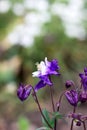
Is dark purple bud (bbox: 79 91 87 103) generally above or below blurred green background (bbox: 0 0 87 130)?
below

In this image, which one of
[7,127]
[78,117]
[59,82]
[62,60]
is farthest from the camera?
[62,60]

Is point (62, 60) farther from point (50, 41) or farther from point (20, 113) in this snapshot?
point (20, 113)

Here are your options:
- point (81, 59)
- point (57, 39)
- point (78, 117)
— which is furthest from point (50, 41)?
point (78, 117)

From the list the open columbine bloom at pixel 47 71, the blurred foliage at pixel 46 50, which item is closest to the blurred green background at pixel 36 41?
the blurred foliage at pixel 46 50

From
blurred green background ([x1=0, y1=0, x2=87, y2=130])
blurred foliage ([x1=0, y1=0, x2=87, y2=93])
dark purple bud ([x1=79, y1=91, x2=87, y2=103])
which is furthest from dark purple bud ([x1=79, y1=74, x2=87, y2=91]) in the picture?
blurred foliage ([x1=0, y1=0, x2=87, y2=93])

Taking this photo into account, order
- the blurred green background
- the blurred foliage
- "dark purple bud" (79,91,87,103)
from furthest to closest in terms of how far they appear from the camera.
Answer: the blurred foliage
the blurred green background
"dark purple bud" (79,91,87,103)

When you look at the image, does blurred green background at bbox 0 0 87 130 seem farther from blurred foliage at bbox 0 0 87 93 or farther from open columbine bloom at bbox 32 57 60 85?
open columbine bloom at bbox 32 57 60 85

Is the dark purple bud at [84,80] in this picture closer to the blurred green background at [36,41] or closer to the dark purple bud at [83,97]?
the dark purple bud at [83,97]

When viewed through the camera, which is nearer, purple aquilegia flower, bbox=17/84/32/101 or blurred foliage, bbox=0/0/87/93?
purple aquilegia flower, bbox=17/84/32/101
